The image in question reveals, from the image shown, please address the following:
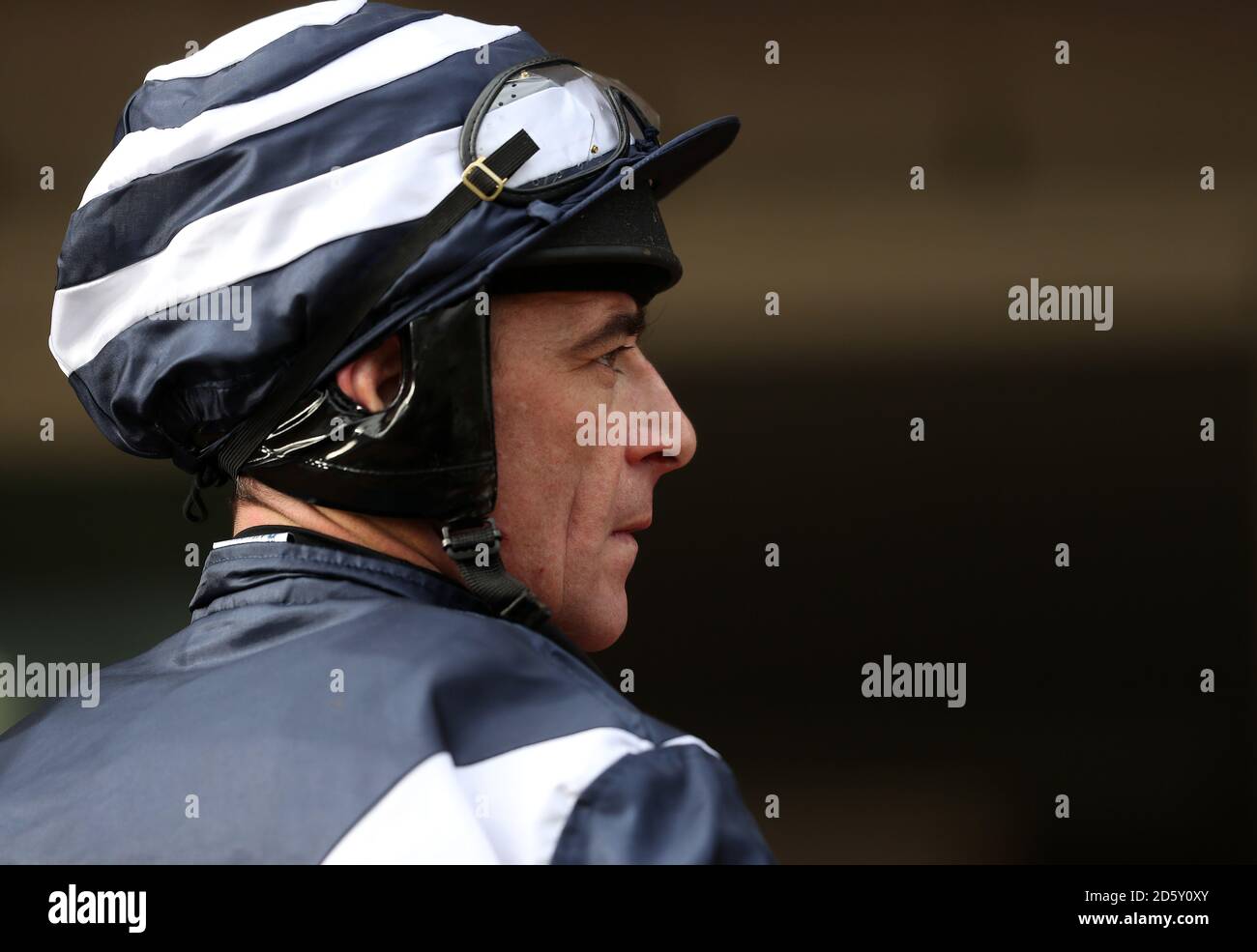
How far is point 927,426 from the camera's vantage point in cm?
374

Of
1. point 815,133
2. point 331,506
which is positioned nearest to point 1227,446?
point 815,133

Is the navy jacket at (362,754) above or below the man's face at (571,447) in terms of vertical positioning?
below

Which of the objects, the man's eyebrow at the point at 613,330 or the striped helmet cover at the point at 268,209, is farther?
the man's eyebrow at the point at 613,330

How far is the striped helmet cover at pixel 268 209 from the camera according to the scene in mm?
1495

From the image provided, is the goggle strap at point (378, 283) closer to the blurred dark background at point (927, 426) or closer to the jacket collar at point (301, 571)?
the jacket collar at point (301, 571)

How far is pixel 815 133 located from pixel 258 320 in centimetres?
248

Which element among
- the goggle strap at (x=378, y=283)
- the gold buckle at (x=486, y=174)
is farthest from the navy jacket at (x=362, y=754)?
the gold buckle at (x=486, y=174)

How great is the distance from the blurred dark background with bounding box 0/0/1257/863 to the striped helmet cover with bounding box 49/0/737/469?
84.2 inches

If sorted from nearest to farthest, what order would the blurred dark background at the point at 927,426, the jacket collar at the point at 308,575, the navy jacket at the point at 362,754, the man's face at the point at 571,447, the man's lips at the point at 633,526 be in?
the navy jacket at the point at 362,754, the jacket collar at the point at 308,575, the man's face at the point at 571,447, the man's lips at the point at 633,526, the blurred dark background at the point at 927,426

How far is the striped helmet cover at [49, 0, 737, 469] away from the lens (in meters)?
1.50

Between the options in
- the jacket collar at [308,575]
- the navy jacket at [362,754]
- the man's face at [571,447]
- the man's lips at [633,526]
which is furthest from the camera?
the man's lips at [633,526]

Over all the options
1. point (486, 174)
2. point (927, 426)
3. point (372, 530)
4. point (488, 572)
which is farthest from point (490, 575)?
point (927, 426)

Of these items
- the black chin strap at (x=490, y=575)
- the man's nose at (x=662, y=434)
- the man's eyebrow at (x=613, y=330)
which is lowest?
the black chin strap at (x=490, y=575)

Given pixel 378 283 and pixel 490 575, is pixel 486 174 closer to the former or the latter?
pixel 378 283
